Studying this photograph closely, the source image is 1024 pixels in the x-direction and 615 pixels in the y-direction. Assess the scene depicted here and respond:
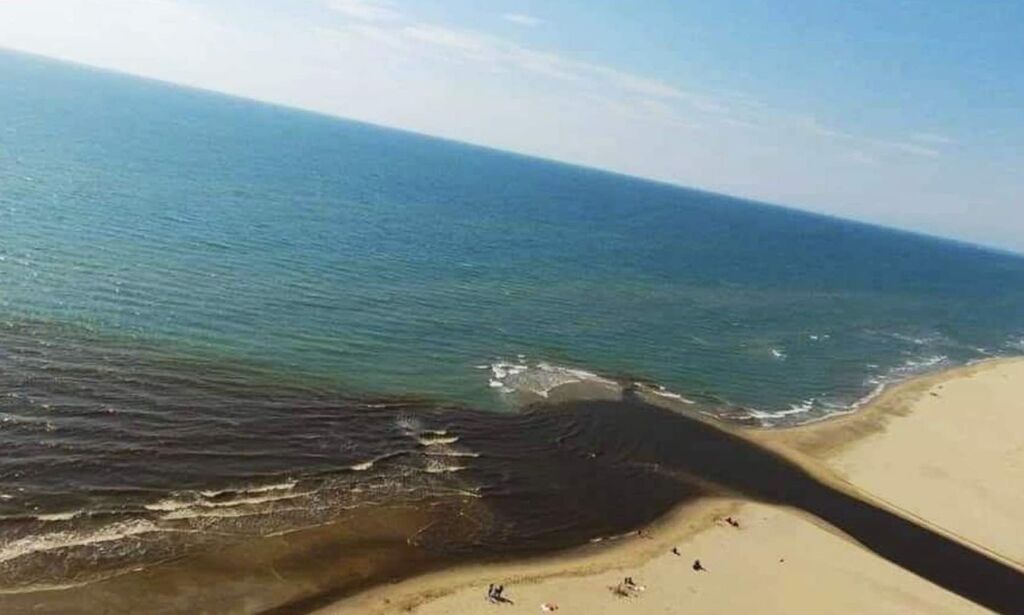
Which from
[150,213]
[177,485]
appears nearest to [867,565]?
[177,485]

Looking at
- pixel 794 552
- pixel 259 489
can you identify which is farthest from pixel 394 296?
pixel 794 552

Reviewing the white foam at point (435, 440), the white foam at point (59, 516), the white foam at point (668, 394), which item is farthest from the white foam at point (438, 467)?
the white foam at point (668, 394)

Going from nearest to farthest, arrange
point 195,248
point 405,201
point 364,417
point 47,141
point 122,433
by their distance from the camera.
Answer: point 122,433 → point 364,417 → point 195,248 → point 47,141 → point 405,201

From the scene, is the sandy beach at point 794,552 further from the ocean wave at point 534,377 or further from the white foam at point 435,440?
the ocean wave at point 534,377

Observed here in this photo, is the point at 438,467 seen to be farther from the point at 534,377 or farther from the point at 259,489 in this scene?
the point at 534,377

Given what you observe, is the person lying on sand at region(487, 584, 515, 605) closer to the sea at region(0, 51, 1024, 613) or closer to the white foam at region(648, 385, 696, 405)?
the sea at region(0, 51, 1024, 613)

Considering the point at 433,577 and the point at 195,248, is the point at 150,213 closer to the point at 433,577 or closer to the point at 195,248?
the point at 195,248

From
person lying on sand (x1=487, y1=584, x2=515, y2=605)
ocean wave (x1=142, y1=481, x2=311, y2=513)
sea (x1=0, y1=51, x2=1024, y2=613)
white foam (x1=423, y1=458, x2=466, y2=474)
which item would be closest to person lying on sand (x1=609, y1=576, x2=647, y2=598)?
sea (x1=0, y1=51, x2=1024, y2=613)
